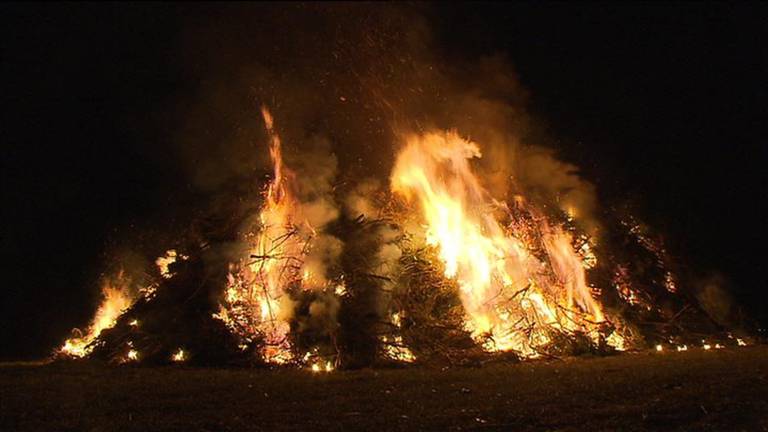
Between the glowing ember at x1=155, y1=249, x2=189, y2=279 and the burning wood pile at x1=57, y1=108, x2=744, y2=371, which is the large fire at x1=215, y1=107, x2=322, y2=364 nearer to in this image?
the burning wood pile at x1=57, y1=108, x2=744, y2=371

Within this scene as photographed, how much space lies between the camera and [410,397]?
7516 millimetres

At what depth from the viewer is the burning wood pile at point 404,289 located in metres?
11.2

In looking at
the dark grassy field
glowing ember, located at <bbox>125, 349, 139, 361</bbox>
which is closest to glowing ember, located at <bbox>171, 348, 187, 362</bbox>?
the dark grassy field

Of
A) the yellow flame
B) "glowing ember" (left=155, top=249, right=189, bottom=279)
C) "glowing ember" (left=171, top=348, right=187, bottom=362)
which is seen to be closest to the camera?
"glowing ember" (left=171, top=348, right=187, bottom=362)

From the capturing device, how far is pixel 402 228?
43.1 feet

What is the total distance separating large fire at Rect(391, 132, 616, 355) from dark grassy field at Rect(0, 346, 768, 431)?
166cm

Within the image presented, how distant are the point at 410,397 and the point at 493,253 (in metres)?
6.15

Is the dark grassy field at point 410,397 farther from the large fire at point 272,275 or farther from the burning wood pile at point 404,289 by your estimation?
the large fire at point 272,275

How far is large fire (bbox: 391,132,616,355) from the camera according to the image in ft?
39.8

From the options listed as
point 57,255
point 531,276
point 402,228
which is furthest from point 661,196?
point 57,255

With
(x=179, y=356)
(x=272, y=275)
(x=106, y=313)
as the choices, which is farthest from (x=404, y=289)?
(x=106, y=313)

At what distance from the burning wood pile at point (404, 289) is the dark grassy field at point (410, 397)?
3.26 ft

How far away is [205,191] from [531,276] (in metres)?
7.75

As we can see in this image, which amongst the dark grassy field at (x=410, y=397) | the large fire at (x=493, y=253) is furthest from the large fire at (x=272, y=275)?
the large fire at (x=493, y=253)
